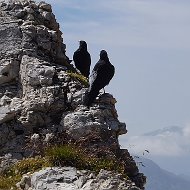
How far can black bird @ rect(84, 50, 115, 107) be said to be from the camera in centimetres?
1888

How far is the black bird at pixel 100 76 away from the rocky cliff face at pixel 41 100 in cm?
30

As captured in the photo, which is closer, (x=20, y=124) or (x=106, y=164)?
(x=106, y=164)

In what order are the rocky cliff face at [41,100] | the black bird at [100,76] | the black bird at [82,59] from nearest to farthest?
the rocky cliff face at [41,100] < the black bird at [100,76] < the black bird at [82,59]

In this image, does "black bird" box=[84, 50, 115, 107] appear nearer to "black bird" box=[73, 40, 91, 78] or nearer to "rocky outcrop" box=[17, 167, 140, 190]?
"rocky outcrop" box=[17, 167, 140, 190]

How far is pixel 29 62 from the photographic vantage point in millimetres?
20703

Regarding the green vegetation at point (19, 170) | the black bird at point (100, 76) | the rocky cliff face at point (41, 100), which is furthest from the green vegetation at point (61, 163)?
the black bird at point (100, 76)

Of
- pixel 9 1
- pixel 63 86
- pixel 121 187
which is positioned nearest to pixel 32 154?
pixel 63 86

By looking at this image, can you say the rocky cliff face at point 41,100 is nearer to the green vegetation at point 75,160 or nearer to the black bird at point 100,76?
the black bird at point 100,76

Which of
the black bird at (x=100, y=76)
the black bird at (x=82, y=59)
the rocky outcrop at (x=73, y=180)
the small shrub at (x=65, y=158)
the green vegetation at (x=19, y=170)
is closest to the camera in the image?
the rocky outcrop at (x=73, y=180)

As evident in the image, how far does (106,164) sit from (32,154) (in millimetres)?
2761

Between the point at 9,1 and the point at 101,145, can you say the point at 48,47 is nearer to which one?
the point at 9,1

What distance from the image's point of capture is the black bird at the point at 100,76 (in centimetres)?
1888

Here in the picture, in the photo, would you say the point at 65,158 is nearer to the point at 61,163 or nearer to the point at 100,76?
the point at 61,163

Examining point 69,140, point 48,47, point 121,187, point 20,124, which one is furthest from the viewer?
point 48,47
